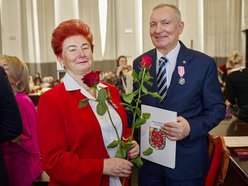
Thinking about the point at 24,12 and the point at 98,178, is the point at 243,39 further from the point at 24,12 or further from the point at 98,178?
the point at 98,178

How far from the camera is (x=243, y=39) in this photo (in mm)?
8805

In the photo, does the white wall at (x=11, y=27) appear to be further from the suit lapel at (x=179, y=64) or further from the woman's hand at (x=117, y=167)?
the woman's hand at (x=117, y=167)

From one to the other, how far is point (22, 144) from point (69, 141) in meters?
0.81

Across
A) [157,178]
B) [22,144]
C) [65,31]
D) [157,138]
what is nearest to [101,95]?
[65,31]

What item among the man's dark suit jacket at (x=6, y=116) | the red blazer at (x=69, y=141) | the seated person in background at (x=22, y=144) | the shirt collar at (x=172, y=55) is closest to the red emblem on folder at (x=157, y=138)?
the red blazer at (x=69, y=141)

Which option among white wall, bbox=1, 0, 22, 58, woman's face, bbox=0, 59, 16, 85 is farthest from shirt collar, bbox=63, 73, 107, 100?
white wall, bbox=1, 0, 22, 58

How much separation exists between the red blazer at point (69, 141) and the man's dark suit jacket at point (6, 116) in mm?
305

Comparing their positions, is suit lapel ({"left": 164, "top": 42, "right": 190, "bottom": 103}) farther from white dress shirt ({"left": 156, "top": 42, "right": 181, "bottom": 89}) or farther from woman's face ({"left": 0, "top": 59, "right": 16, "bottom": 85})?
woman's face ({"left": 0, "top": 59, "right": 16, "bottom": 85})

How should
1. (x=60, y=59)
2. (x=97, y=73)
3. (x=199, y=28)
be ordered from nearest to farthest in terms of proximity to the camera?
(x=97, y=73)
(x=60, y=59)
(x=199, y=28)

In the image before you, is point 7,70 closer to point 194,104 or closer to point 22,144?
point 22,144

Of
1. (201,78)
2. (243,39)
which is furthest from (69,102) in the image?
(243,39)

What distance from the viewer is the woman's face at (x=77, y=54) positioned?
5.15ft

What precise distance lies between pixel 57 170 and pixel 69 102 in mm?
328

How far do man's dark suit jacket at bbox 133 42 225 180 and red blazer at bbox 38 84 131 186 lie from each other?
0.47 m
